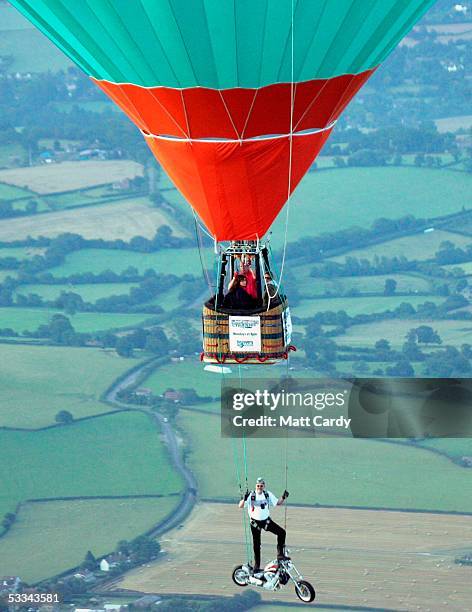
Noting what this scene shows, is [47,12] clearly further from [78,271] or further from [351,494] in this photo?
[78,271]

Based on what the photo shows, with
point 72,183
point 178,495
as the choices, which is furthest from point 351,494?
point 72,183

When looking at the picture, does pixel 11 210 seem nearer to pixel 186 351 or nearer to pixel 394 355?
pixel 186 351

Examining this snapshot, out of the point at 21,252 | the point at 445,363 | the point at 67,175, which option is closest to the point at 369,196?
the point at 67,175

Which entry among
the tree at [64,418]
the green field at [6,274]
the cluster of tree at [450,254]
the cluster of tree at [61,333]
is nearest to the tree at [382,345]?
the cluster of tree at [61,333]

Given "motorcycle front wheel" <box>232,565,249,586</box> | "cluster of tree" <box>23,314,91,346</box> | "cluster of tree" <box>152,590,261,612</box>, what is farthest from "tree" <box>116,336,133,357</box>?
"motorcycle front wheel" <box>232,565,249,586</box>

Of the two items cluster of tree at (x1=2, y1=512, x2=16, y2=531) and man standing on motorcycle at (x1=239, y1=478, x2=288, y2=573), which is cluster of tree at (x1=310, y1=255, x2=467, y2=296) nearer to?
cluster of tree at (x1=2, y1=512, x2=16, y2=531)
